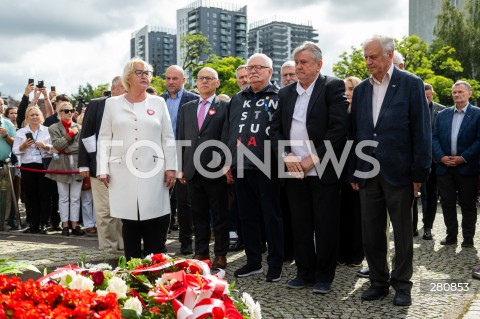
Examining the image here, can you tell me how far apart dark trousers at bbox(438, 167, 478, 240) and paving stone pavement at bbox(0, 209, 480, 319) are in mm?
290

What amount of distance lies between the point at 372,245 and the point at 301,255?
788 millimetres

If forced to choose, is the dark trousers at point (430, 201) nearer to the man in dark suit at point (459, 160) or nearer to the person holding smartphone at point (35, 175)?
the man in dark suit at point (459, 160)

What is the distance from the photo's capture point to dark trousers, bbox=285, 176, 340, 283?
572 cm

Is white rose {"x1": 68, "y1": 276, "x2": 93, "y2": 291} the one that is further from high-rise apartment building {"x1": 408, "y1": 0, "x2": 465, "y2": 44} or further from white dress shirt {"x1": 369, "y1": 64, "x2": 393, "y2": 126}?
high-rise apartment building {"x1": 408, "y1": 0, "x2": 465, "y2": 44}

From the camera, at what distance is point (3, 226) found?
10328 mm

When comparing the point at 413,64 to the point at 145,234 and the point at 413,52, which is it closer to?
the point at 413,52

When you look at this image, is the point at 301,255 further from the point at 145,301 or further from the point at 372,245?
the point at 145,301

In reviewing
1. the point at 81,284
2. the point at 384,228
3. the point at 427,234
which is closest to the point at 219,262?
the point at 384,228

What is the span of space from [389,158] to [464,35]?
51.6m

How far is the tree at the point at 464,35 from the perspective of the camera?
51.6 meters

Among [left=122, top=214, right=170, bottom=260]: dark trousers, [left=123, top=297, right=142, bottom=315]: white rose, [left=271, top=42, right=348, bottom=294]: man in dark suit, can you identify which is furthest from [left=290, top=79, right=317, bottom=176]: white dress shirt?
[left=123, top=297, right=142, bottom=315]: white rose

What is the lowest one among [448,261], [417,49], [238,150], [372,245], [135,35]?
[448,261]

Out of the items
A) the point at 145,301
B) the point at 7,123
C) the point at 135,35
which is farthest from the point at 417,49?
the point at 135,35

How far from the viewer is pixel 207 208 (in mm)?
7039
